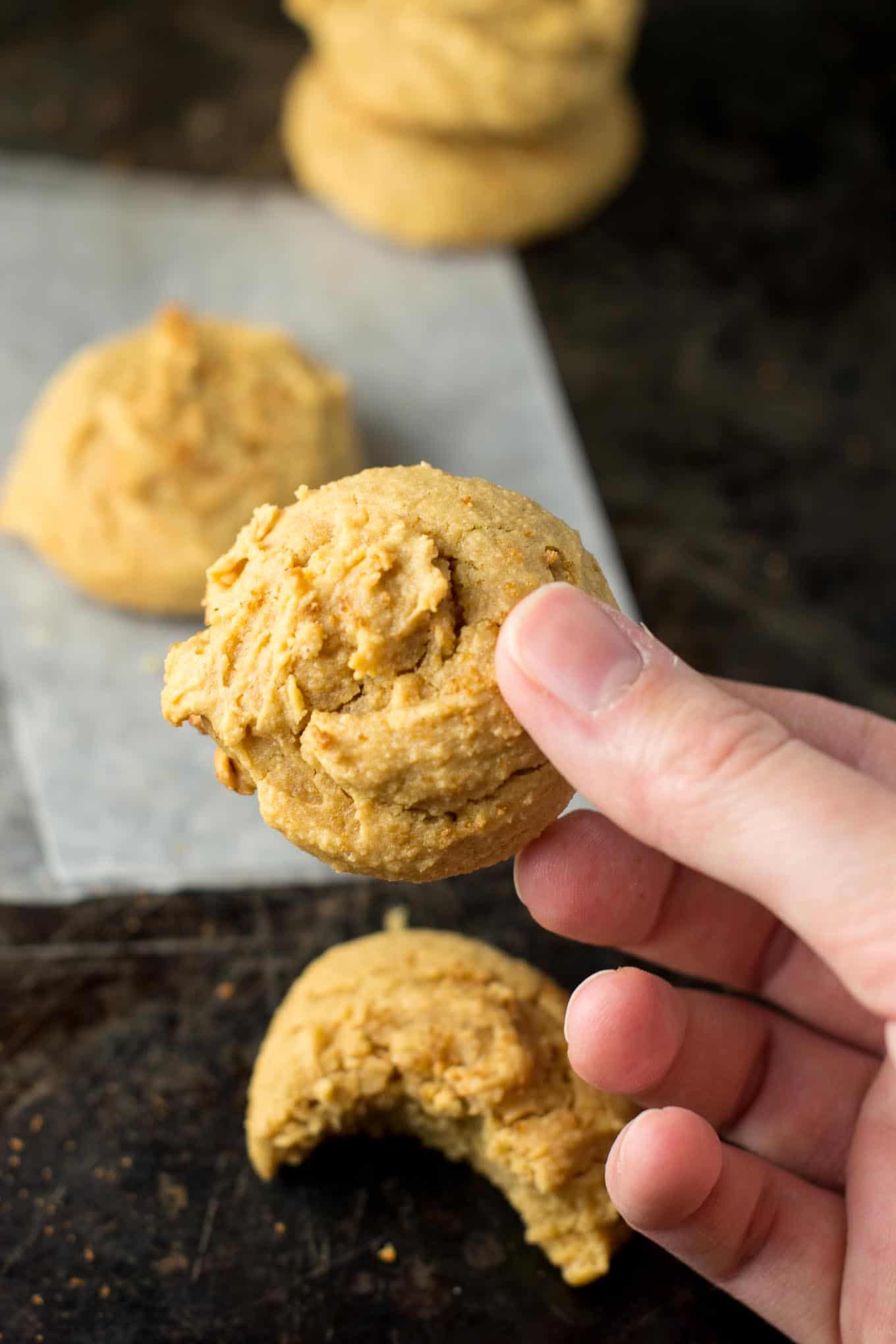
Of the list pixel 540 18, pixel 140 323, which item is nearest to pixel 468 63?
pixel 540 18

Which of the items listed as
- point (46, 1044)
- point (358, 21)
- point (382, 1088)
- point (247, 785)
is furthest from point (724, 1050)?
point (358, 21)

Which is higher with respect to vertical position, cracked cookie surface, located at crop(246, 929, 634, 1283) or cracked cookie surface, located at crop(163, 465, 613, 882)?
cracked cookie surface, located at crop(163, 465, 613, 882)

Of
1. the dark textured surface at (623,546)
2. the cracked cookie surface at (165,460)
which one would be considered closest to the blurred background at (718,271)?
the dark textured surface at (623,546)

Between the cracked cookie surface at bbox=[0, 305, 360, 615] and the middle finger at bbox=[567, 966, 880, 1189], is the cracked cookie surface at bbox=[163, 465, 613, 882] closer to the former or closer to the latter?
the middle finger at bbox=[567, 966, 880, 1189]

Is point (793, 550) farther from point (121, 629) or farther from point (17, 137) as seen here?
point (17, 137)

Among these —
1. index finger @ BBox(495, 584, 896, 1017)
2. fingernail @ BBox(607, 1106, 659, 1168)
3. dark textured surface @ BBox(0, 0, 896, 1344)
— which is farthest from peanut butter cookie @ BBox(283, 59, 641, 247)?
fingernail @ BBox(607, 1106, 659, 1168)

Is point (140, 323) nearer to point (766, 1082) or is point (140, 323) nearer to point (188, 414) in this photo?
point (188, 414)

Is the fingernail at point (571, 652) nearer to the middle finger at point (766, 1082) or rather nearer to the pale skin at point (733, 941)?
the pale skin at point (733, 941)
